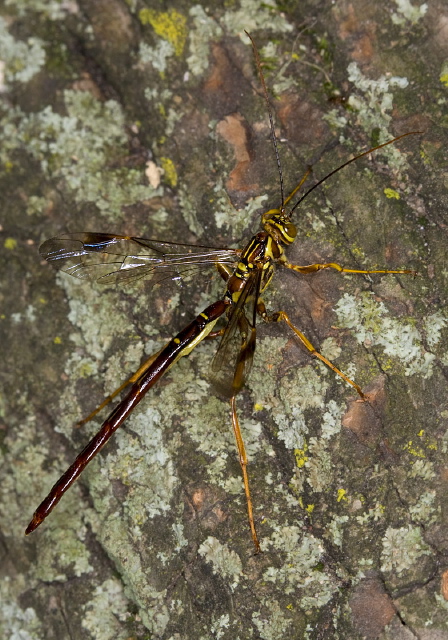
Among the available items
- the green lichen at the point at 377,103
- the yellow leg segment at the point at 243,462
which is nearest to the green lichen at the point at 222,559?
the yellow leg segment at the point at 243,462

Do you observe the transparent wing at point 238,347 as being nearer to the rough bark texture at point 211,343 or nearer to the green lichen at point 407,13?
the rough bark texture at point 211,343

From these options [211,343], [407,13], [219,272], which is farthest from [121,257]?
[407,13]

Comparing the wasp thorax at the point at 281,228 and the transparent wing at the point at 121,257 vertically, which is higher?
the transparent wing at the point at 121,257

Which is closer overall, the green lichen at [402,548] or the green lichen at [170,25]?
the green lichen at [402,548]

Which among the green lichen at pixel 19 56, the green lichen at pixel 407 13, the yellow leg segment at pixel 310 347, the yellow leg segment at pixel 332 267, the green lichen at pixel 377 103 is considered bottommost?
the yellow leg segment at pixel 310 347

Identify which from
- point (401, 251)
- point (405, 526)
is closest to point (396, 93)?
point (401, 251)

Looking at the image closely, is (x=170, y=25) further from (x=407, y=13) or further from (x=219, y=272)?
(x=219, y=272)

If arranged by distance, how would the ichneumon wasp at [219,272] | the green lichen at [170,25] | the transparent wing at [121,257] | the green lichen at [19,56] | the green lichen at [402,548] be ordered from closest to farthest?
the green lichen at [402,548] < the ichneumon wasp at [219,272] < the transparent wing at [121,257] < the green lichen at [170,25] < the green lichen at [19,56]
